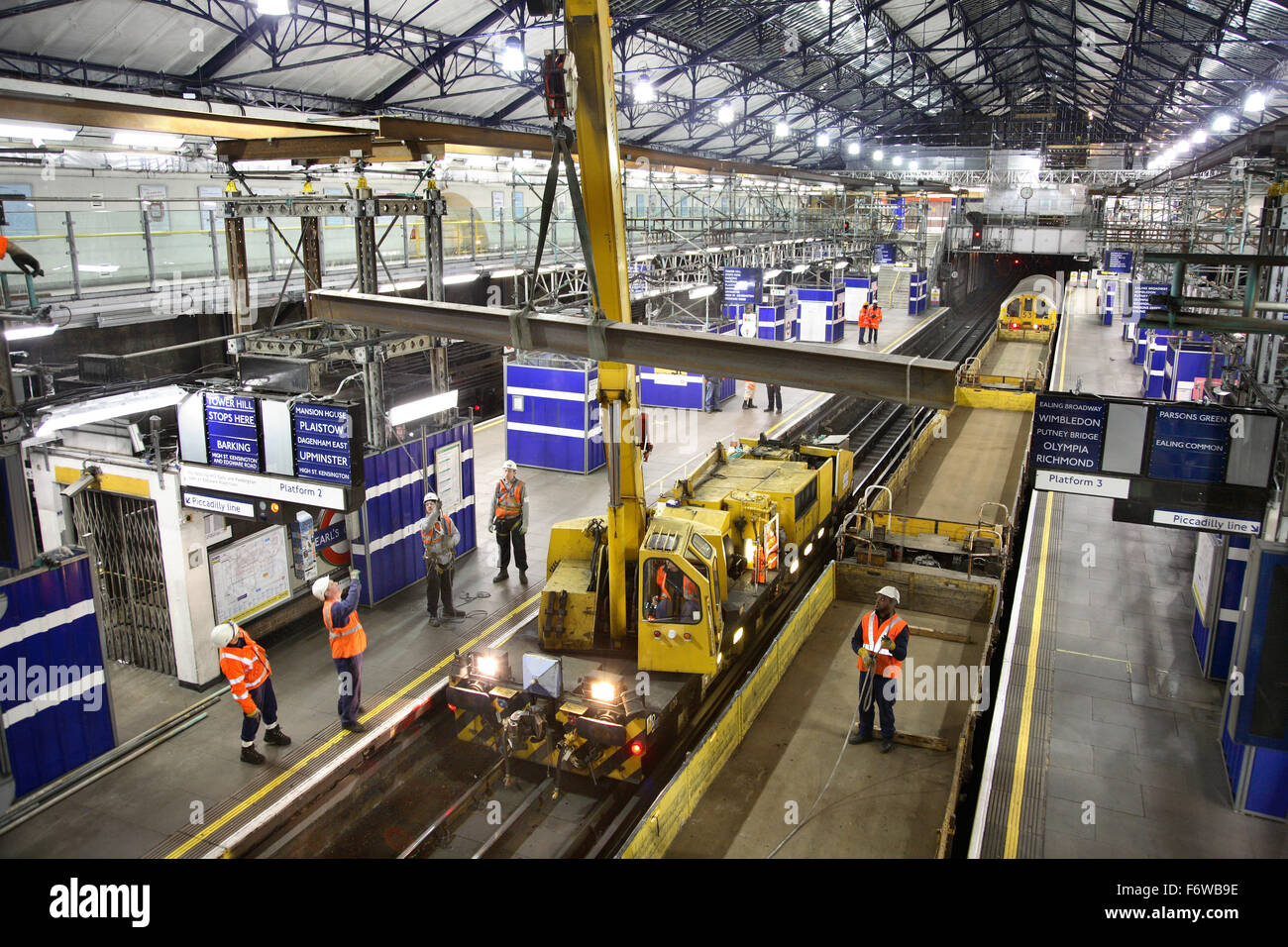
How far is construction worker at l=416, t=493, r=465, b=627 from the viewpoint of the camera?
37.4 feet

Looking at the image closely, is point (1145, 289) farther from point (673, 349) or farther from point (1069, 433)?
point (673, 349)

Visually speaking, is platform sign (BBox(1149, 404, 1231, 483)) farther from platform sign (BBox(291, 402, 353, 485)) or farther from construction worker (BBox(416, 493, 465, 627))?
construction worker (BBox(416, 493, 465, 627))

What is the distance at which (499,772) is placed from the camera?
8672mm

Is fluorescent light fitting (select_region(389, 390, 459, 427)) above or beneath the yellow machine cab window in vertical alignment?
above

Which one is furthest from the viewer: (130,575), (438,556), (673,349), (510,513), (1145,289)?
(1145,289)

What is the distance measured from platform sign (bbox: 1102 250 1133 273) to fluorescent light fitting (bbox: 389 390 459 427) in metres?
38.7

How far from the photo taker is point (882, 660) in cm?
833

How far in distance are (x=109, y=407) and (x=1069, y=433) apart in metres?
9.83

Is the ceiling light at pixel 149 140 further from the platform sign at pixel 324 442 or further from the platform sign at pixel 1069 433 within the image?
the platform sign at pixel 1069 433

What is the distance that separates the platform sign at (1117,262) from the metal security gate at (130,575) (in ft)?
140

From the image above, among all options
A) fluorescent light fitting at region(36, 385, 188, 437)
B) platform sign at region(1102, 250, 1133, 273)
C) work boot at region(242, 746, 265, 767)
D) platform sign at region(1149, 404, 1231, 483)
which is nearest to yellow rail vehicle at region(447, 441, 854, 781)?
work boot at region(242, 746, 265, 767)

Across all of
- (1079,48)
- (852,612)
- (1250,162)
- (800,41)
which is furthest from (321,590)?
(1079,48)

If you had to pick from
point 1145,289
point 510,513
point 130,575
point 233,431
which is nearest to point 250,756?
point 130,575

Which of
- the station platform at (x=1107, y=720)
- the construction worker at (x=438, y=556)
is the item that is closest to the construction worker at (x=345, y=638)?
the construction worker at (x=438, y=556)
